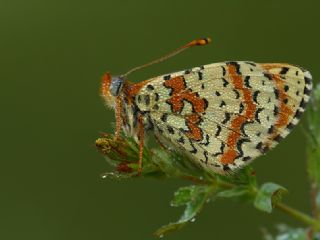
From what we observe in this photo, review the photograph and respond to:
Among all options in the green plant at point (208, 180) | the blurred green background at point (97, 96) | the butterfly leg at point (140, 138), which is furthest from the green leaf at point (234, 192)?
the blurred green background at point (97, 96)

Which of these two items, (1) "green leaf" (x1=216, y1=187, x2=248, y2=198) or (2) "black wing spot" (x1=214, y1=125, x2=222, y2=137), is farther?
(2) "black wing spot" (x1=214, y1=125, x2=222, y2=137)

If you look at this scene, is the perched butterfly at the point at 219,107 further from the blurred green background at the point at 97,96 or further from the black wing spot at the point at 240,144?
the blurred green background at the point at 97,96

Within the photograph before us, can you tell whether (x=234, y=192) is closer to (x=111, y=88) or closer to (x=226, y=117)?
(x=226, y=117)

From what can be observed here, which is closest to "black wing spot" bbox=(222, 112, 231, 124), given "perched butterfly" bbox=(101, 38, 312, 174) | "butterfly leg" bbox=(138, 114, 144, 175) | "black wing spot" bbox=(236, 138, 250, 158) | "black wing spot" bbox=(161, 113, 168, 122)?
"perched butterfly" bbox=(101, 38, 312, 174)

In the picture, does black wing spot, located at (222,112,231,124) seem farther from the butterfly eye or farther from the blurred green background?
the blurred green background

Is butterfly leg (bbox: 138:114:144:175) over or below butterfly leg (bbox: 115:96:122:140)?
below

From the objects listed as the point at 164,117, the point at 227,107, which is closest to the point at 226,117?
the point at 227,107
